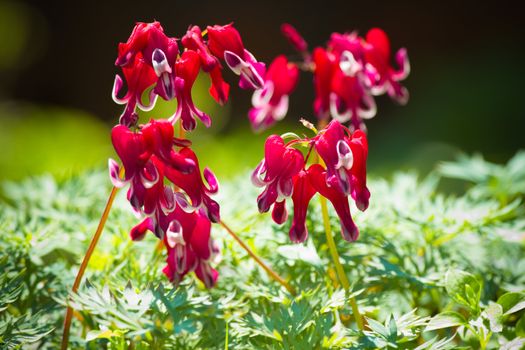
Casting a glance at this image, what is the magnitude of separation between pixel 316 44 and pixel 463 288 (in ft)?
15.2

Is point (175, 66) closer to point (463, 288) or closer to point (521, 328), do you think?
point (463, 288)

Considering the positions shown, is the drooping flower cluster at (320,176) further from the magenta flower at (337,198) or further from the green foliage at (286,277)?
the green foliage at (286,277)

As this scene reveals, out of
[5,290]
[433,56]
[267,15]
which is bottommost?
[5,290]

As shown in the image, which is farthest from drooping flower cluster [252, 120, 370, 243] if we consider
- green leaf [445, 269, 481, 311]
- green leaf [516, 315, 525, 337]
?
green leaf [516, 315, 525, 337]

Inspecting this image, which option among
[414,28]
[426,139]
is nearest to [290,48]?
[414,28]

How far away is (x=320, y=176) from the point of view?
1.19 metres

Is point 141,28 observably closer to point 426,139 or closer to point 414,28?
point 426,139

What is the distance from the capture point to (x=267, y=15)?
563cm

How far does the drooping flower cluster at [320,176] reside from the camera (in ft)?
3.73

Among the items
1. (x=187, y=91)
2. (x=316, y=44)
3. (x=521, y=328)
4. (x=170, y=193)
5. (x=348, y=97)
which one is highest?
(x=316, y=44)

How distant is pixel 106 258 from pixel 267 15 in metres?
4.47

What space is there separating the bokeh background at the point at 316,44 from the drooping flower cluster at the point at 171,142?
10.4 feet

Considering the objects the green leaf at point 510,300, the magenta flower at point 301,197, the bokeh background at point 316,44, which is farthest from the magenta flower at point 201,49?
the bokeh background at point 316,44

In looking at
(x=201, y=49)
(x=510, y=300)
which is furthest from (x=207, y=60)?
(x=510, y=300)
